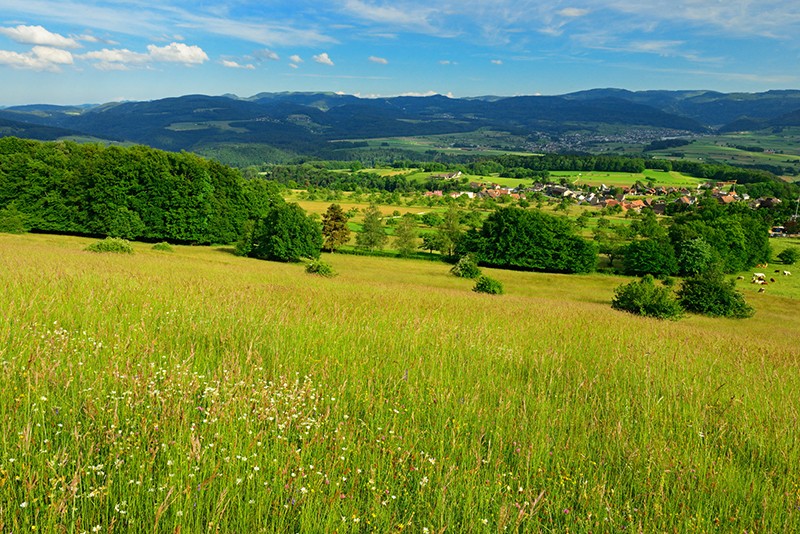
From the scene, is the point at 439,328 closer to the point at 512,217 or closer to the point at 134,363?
the point at 134,363

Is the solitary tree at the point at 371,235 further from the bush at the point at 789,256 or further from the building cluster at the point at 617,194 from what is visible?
the building cluster at the point at 617,194

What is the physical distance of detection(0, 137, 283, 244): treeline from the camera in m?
54.8

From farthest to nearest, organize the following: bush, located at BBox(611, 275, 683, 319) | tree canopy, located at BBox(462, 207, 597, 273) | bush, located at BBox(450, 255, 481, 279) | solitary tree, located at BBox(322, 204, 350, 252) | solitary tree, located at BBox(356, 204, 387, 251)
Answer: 1. solitary tree, located at BBox(356, 204, 387, 251)
2. tree canopy, located at BBox(462, 207, 597, 273)
3. solitary tree, located at BBox(322, 204, 350, 252)
4. bush, located at BBox(450, 255, 481, 279)
5. bush, located at BBox(611, 275, 683, 319)

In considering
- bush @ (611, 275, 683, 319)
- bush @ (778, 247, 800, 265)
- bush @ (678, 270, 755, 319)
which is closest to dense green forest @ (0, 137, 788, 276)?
bush @ (778, 247, 800, 265)

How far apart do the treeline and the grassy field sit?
59.4 meters

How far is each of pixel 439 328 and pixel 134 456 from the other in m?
5.26

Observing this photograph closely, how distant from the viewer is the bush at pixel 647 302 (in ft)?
94.5

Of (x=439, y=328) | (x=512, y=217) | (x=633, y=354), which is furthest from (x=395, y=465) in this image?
(x=512, y=217)

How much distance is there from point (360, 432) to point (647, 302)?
1214 inches

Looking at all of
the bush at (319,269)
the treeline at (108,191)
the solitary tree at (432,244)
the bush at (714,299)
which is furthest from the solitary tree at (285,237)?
the bush at (714,299)

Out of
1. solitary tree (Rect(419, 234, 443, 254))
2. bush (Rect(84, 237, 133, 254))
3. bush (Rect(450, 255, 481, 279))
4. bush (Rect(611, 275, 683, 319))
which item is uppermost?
bush (Rect(84, 237, 133, 254))

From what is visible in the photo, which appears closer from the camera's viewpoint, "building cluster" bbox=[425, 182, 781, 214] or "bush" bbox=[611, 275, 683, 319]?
"bush" bbox=[611, 275, 683, 319]

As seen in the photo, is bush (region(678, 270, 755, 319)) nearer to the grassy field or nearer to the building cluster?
the grassy field

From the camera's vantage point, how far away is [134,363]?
4484mm
